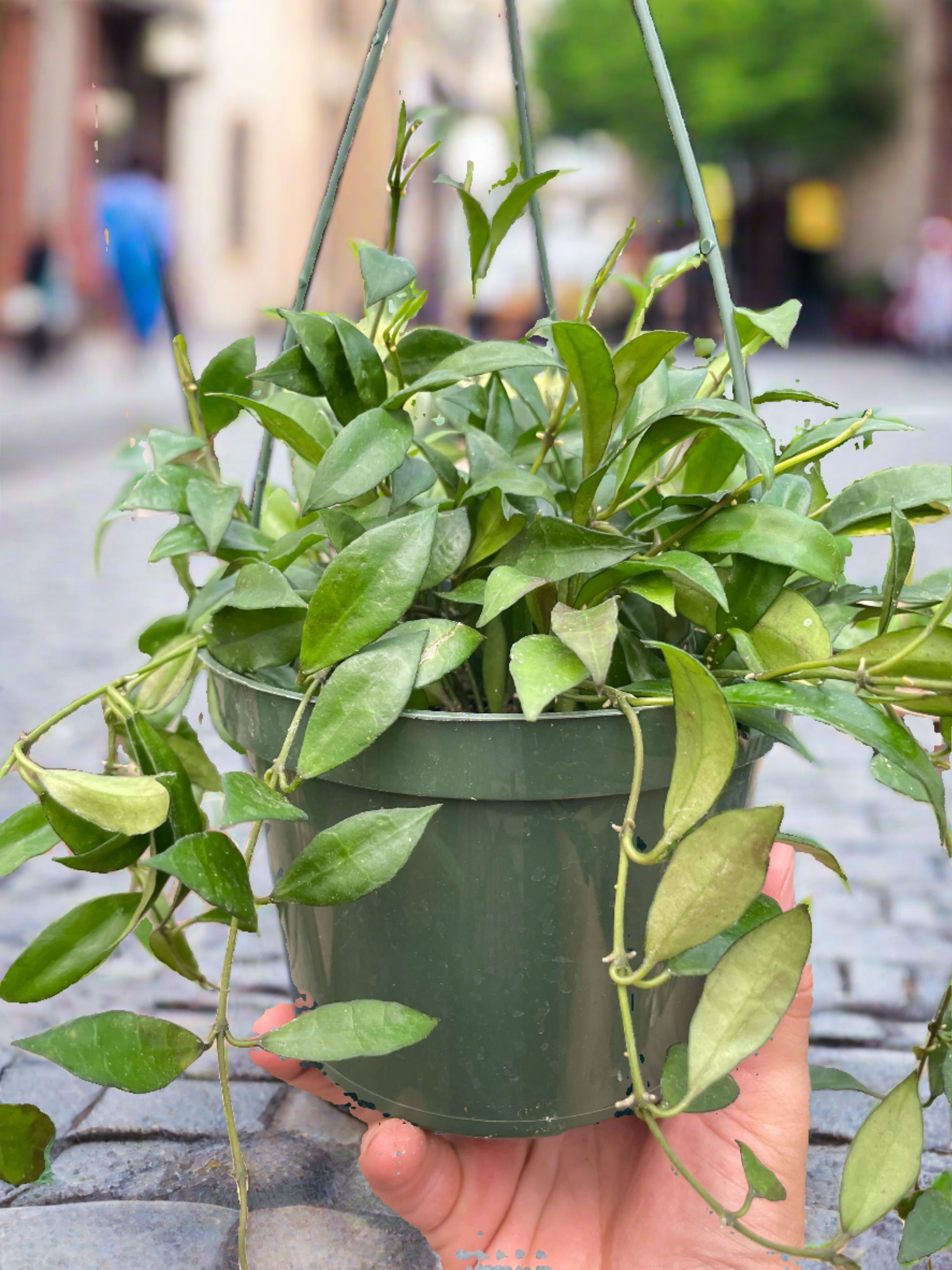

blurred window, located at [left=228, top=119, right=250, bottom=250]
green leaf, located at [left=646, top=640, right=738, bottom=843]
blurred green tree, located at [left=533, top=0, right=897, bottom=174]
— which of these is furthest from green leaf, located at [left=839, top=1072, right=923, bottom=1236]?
blurred green tree, located at [left=533, top=0, right=897, bottom=174]

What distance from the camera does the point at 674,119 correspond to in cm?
94

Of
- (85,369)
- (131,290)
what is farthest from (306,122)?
(131,290)

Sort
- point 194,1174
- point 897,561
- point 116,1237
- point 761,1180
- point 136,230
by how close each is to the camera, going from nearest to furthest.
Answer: point 761,1180
point 897,561
point 116,1237
point 194,1174
point 136,230

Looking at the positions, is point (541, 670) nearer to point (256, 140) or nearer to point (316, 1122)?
point (316, 1122)

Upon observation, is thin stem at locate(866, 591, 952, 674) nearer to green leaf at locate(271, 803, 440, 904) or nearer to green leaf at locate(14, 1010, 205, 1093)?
green leaf at locate(271, 803, 440, 904)

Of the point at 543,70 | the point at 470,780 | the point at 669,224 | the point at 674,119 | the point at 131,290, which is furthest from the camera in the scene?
the point at 543,70

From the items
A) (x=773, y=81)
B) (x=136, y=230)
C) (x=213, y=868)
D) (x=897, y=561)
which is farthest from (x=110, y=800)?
(x=773, y=81)

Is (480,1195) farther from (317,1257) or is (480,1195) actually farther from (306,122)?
(306,122)

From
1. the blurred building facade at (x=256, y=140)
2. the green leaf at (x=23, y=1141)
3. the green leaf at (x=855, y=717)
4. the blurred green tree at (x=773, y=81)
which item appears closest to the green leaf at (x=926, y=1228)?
the green leaf at (x=855, y=717)

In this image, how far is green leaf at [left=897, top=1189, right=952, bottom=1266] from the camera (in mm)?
794

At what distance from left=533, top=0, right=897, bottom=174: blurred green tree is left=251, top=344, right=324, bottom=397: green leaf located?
18.9 metres

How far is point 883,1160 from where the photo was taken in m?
0.76

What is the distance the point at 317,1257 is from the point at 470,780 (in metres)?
0.47

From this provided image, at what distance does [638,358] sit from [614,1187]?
67 cm
